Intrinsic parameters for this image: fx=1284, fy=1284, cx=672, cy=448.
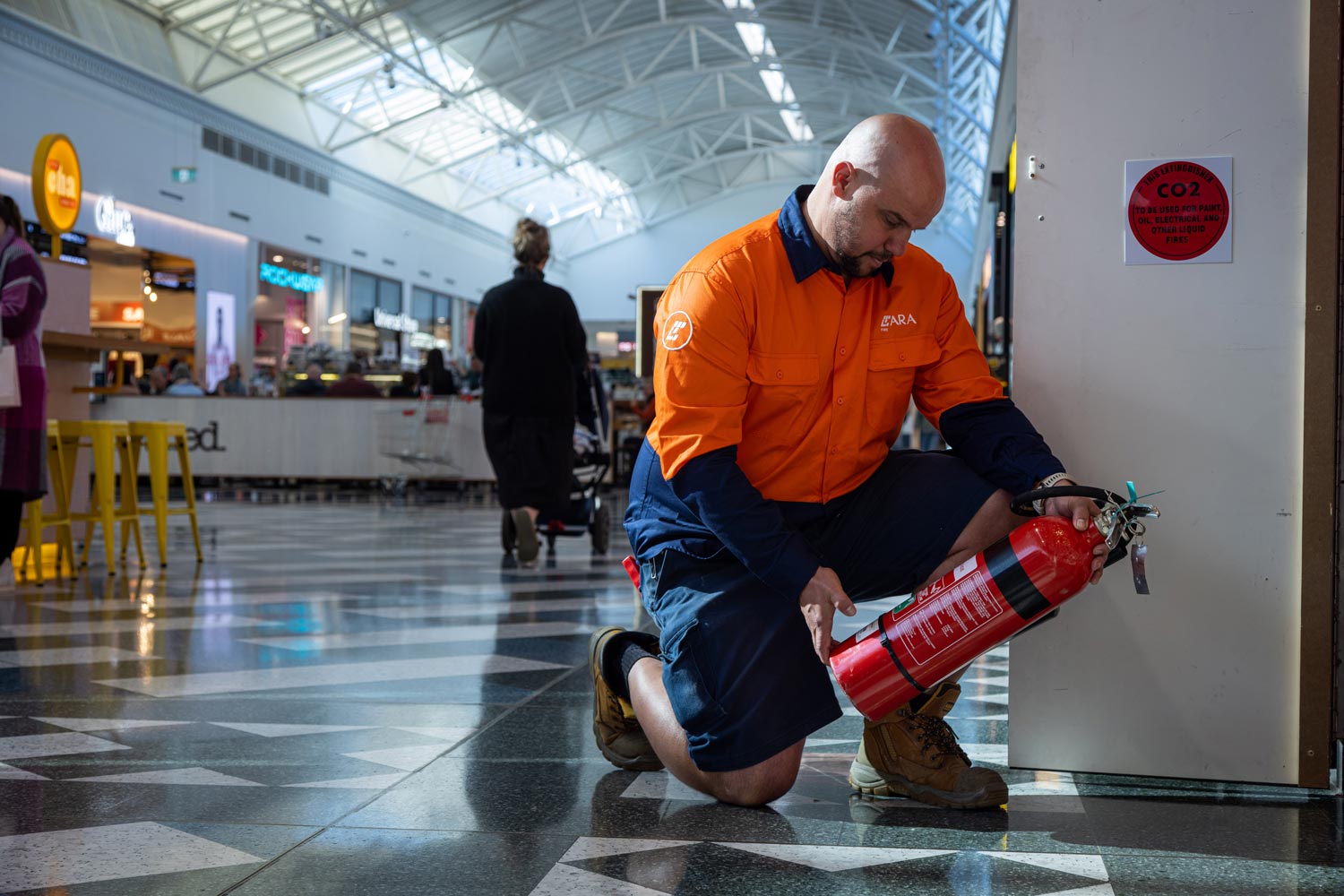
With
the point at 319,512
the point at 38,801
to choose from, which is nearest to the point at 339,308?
the point at 319,512

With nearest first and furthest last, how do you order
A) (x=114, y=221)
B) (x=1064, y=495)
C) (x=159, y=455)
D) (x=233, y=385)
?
(x=1064, y=495) < (x=159, y=455) < (x=233, y=385) < (x=114, y=221)

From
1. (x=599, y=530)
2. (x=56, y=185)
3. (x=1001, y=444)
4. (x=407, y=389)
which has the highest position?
(x=56, y=185)

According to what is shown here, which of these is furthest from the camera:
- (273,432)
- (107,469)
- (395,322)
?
(395,322)

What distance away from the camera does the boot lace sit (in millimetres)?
2186

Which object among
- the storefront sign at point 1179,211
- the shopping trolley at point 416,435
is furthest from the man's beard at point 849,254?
the shopping trolley at point 416,435

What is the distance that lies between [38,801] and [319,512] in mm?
8897

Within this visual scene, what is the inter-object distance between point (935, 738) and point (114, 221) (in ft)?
60.4

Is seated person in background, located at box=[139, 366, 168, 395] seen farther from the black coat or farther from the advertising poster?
the black coat

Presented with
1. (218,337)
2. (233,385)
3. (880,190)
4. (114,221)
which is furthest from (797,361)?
(218,337)

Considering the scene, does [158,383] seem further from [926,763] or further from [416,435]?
[926,763]

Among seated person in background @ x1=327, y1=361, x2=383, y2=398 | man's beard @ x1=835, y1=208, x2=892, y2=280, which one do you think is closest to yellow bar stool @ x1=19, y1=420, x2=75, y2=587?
man's beard @ x1=835, y1=208, x2=892, y2=280

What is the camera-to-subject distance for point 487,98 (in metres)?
27.7

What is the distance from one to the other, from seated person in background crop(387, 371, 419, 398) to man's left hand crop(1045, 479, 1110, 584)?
13.0 metres

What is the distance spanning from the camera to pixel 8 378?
463 cm
